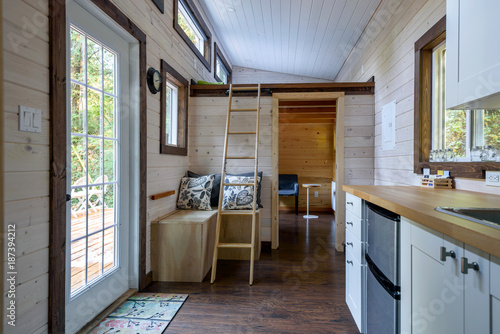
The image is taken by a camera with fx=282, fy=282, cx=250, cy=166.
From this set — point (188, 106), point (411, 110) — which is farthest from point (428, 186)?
point (188, 106)

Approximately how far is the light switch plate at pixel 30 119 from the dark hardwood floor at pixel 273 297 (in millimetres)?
1395

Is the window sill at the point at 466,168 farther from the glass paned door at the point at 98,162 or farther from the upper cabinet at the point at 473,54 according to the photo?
the glass paned door at the point at 98,162

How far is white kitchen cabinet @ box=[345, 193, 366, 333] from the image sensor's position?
165cm

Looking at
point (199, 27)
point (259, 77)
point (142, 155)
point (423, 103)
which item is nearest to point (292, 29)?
point (199, 27)

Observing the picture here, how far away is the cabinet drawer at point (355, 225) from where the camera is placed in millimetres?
1692

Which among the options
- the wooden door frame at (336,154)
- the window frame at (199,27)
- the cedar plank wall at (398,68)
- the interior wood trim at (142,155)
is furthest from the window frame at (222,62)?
the interior wood trim at (142,155)

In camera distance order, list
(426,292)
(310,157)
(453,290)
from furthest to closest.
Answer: (310,157), (426,292), (453,290)

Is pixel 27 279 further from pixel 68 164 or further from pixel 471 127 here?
pixel 471 127

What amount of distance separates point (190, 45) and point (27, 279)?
9.89 ft

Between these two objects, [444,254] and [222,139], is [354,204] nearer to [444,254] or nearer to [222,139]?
[444,254]

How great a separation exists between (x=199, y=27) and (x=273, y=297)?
363cm

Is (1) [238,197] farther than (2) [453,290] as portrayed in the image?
Yes

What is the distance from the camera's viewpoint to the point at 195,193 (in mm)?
3135

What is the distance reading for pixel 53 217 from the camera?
4.57 feet
